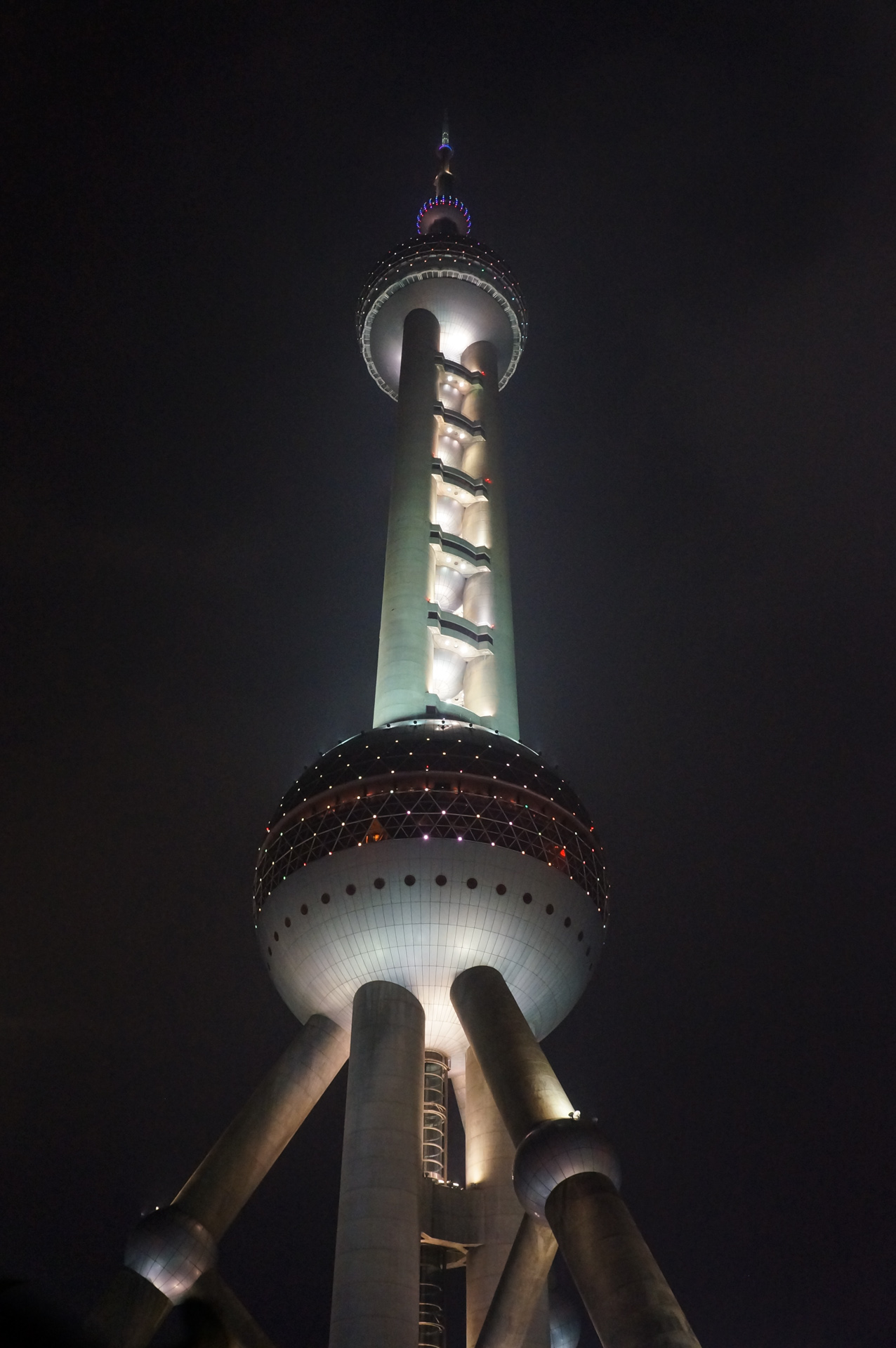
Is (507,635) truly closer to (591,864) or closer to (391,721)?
(391,721)

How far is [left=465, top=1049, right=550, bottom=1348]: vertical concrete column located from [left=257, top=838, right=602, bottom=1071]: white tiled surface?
4.56 m

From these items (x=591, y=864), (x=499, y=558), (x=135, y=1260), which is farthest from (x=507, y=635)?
(x=135, y=1260)

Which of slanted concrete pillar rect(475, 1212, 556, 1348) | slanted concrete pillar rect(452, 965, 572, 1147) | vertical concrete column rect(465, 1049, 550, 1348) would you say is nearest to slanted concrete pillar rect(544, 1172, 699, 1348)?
slanted concrete pillar rect(452, 965, 572, 1147)

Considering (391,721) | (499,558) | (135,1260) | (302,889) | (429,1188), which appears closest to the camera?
(135,1260)

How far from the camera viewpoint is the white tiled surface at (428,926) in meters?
40.8

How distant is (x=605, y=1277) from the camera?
28.6 metres

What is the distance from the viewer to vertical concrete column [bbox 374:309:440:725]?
5131cm

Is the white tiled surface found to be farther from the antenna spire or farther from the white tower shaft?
the antenna spire

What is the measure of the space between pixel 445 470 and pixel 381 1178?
123ft

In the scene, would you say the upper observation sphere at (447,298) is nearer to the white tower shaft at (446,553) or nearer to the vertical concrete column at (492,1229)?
the white tower shaft at (446,553)

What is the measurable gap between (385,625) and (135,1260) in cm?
2872

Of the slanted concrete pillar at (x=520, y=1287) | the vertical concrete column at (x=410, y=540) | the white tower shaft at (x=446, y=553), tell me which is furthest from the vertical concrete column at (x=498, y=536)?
the slanted concrete pillar at (x=520, y=1287)

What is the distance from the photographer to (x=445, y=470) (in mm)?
61656

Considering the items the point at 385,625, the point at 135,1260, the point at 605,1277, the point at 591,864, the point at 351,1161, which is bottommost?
the point at 605,1277
